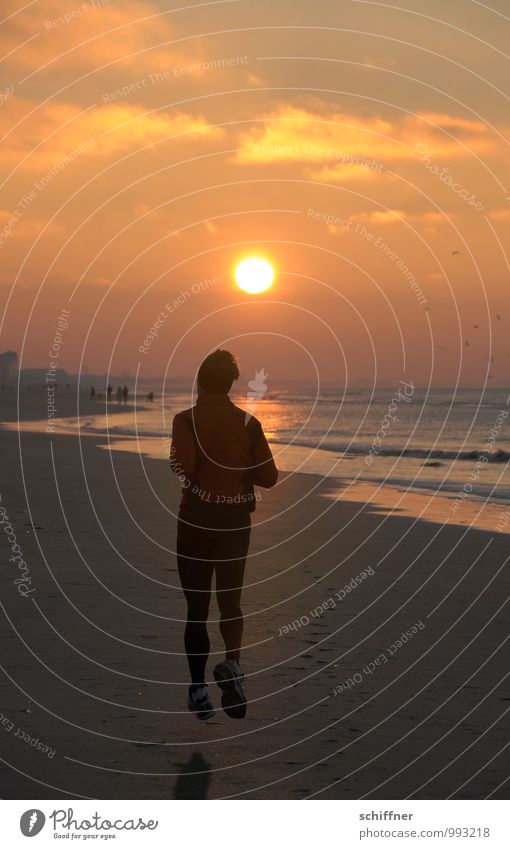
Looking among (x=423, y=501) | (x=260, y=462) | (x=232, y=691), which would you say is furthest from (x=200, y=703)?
(x=423, y=501)

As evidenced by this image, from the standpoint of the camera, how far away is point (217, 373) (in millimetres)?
8039

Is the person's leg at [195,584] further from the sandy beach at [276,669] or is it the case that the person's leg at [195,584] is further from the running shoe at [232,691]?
the sandy beach at [276,669]

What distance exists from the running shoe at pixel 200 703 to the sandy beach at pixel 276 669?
0.08 m

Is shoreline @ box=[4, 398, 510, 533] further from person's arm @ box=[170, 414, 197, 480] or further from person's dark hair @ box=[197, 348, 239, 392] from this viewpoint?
person's arm @ box=[170, 414, 197, 480]

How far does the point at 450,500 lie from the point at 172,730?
56.7 feet

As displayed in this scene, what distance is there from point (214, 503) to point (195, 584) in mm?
591

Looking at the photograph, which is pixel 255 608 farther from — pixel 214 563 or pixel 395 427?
pixel 395 427

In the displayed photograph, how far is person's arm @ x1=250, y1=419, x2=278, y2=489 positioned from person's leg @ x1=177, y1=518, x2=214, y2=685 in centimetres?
53

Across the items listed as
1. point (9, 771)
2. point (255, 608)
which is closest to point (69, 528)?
point (255, 608)

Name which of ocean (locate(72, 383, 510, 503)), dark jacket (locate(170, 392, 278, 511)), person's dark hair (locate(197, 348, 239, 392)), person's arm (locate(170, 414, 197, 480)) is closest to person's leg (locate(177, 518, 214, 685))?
dark jacket (locate(170, 392, 278, 511))

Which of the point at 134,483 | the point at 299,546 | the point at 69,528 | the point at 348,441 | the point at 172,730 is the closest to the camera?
the point at 172,730

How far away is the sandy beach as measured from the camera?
6543mm

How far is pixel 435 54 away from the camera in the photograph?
1470 cm

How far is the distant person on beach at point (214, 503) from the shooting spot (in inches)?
304
